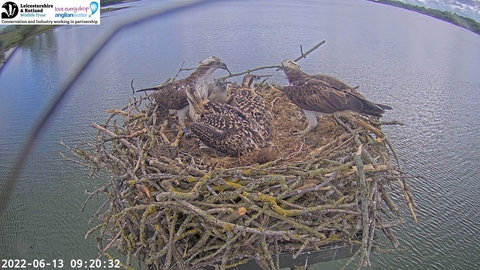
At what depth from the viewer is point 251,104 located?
10.1 ft

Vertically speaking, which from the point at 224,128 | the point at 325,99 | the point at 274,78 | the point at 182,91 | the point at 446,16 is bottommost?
the point at 274,78

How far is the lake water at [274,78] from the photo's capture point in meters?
3.61

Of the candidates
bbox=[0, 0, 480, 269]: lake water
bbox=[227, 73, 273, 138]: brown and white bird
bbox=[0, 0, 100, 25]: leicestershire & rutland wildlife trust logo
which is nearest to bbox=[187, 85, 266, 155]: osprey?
bbox=[227, 73, 273, 138]: brown and white bird

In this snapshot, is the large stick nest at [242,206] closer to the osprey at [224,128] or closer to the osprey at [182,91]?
the osprey at [224,128]

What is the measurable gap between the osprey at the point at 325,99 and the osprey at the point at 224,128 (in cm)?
47

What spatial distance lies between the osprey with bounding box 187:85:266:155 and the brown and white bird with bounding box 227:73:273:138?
98mm

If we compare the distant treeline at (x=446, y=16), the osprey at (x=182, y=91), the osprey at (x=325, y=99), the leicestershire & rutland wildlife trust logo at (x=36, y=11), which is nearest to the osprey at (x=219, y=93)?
the osprey at (x=182, y=91)

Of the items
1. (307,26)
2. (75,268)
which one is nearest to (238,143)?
(75,268)

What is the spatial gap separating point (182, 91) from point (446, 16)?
458cm

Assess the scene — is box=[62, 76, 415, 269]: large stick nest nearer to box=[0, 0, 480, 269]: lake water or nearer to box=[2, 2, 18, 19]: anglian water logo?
box=[2, 2, 18, 19]: anglian water logo

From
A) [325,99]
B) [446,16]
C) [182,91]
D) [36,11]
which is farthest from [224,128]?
[446,16]

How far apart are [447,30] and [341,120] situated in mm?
3887

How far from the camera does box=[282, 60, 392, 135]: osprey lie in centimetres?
272

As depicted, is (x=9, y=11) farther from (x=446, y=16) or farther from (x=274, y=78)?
(x=446, y=16)
